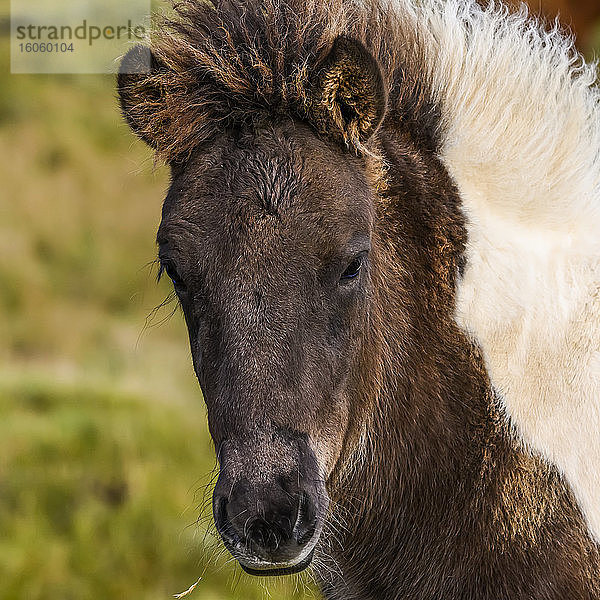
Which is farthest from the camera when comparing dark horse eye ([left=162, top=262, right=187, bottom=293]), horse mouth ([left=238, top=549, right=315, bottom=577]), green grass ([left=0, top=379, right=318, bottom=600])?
green grass ([left=0, top=379, right=318, bottom=600])

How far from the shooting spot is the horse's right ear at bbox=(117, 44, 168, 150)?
3195mm

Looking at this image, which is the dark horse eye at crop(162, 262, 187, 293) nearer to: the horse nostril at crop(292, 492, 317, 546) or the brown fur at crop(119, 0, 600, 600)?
the brown fur at crop(119, 0, 600, 600)

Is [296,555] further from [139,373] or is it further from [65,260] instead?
[65,260]

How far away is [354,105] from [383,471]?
1.44 metres

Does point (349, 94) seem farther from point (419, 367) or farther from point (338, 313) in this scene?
point (419, 367)

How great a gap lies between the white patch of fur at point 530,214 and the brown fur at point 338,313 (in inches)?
3.4

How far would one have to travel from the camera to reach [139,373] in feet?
37.8

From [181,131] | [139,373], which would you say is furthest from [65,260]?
[181,131]

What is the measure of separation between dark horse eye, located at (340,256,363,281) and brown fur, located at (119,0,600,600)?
0.03m

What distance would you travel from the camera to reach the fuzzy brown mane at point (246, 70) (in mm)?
3006

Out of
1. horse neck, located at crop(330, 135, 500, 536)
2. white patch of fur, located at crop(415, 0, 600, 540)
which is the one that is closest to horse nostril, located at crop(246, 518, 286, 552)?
horse neck, located at crop(330, 135, 500, 536)

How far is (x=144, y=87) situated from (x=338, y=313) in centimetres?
119

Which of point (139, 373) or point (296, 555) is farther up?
point (296, 555)

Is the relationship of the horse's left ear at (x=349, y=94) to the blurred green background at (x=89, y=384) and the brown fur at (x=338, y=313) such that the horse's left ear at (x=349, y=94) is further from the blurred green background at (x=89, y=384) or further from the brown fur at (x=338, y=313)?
the blurred green background at (x=89, y=384)
